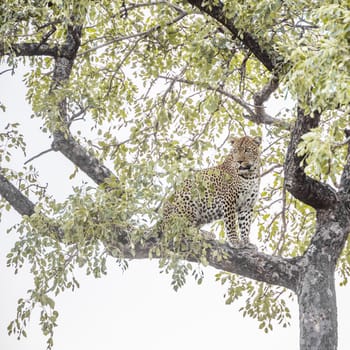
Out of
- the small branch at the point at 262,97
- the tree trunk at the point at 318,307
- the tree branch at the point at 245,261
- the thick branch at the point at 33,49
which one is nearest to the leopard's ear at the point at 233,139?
the small branch at the point at 262,97

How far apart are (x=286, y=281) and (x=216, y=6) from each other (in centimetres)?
271

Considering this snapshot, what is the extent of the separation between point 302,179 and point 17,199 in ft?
9.31

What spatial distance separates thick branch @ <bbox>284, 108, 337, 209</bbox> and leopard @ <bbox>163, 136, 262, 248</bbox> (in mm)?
966

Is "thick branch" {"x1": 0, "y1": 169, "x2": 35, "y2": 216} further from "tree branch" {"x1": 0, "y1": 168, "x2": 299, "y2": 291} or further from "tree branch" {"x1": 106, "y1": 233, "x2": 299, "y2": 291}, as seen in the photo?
"tree branch" {"x1": 106, "y1": 233, "x2": 299, "y2": 291}

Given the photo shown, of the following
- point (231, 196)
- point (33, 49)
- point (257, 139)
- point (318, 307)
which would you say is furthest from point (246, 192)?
point (33, 49)

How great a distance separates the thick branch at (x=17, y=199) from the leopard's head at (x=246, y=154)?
2263 mm

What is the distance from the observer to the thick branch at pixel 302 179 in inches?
273

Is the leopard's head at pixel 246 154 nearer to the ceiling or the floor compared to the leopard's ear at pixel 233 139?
nearer to the floor

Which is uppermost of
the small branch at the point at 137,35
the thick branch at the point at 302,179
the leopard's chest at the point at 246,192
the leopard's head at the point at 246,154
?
the small branch at the point at 137,35

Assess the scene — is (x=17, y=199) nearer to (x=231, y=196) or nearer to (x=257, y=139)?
(x=231, y=196)

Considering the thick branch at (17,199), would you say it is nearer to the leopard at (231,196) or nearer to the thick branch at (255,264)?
the thick branch at (255,264)

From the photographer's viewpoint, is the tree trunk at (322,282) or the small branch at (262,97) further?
the small branch at (262,97)

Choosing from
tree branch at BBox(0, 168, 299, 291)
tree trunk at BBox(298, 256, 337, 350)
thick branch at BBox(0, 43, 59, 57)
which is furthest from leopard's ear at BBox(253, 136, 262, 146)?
thick branch at BBox(0, 43, 59, 57)

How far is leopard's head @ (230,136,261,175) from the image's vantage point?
8453 millimetres
